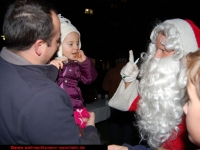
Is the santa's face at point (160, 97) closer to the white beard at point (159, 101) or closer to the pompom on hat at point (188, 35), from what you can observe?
the white beard at point (159, 101)

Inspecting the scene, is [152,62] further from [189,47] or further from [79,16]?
[79,16]

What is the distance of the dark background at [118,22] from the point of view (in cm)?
1465

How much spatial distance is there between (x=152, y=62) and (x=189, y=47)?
0.44 m

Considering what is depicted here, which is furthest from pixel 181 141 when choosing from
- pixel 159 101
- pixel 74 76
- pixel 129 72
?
pixel 74 76

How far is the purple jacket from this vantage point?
2492mm

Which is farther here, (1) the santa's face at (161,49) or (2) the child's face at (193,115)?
(1) the santa's face at (161,49)

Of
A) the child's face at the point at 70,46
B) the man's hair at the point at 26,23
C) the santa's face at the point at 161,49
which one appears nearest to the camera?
the man's hair at the point at 26,23

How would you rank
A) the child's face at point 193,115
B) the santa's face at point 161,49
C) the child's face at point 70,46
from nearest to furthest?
1. the child's face at point 193,115
2. the santa's face at point 161,49
3. the child's face at point 70,46

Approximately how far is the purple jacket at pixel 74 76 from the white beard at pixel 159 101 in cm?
65

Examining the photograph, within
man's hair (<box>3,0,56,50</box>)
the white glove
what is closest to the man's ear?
man's hair (<box>3,0,56,50</box>)

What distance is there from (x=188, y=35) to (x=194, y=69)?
1.03m

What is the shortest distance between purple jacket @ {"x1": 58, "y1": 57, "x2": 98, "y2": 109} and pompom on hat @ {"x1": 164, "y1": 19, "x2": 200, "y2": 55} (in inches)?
41.0

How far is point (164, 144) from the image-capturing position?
2.29m

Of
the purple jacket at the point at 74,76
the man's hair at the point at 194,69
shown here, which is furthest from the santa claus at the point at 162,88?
the man's hair at the point at 194,69
